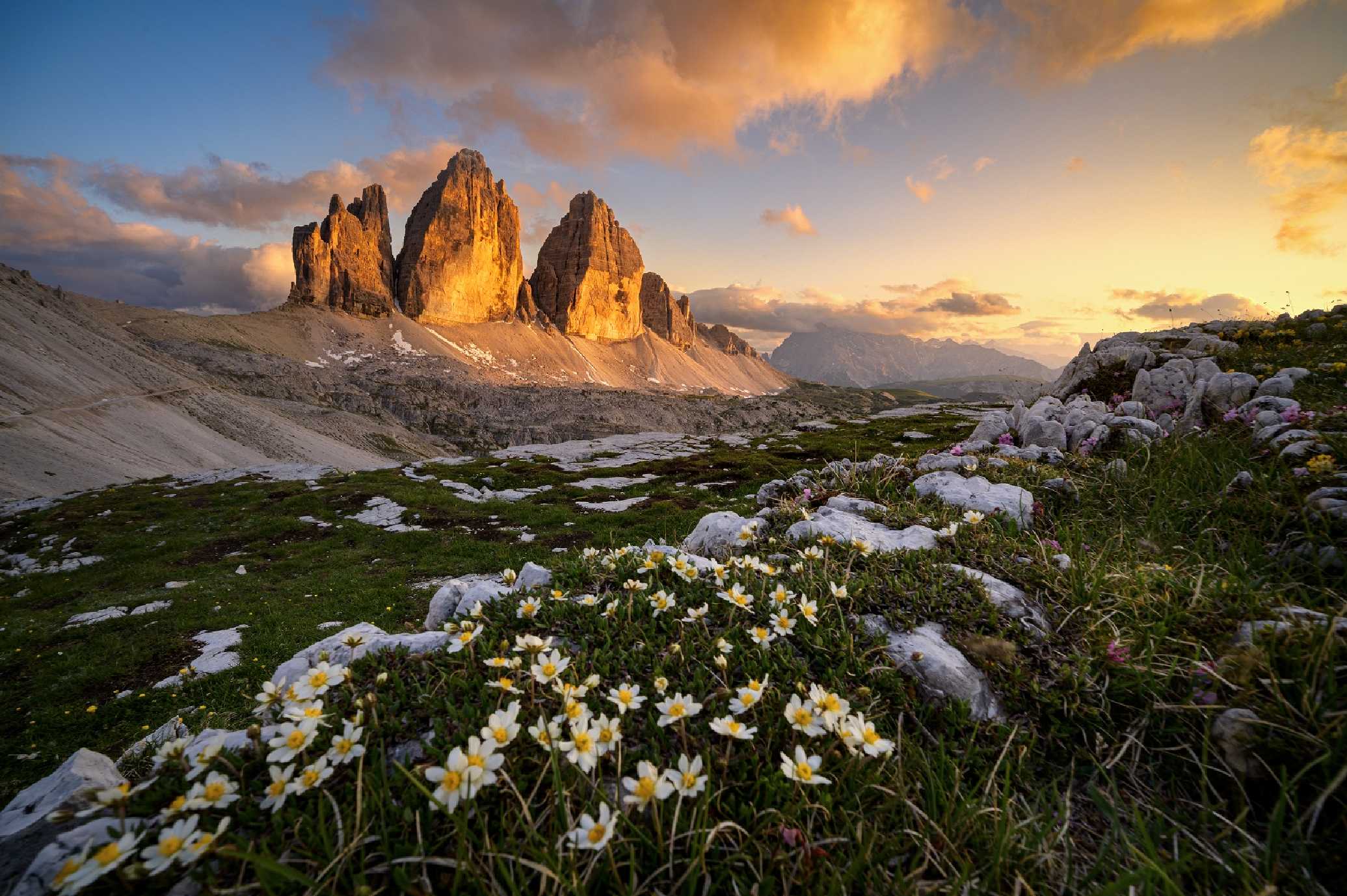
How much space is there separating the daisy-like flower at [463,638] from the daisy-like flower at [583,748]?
108 cm

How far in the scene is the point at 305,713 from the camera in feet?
7.75

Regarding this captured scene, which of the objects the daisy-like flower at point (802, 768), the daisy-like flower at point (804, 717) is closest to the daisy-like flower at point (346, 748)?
the daisy-like flower at point (802, 768)

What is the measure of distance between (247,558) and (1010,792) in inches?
1136

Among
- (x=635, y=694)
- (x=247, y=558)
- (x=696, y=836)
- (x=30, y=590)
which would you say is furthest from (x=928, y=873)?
(x=30, y=590)

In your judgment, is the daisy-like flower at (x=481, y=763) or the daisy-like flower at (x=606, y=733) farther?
the daisy-like flower at (x=606, y=733)

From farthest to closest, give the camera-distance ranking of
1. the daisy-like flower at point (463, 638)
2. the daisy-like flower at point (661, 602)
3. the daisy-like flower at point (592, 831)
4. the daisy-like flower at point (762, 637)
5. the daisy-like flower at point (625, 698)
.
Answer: the daisy-like flower at point (661, 602), the daisy-like flower at point (762, 637), the daisy-like flower at point (463, 638), the daisy-like flower at point (625, 698), the daisy-like flower at point (592, 831)

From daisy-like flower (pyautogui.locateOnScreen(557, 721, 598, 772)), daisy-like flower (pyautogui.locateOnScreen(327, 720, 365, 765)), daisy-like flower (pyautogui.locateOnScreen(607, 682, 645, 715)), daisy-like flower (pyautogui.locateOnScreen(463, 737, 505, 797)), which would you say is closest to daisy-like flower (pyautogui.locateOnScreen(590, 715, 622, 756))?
daisy-like flower (pyautogui.locateOnScreen(557, 721, 598, 772))

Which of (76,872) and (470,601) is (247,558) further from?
(76,872)

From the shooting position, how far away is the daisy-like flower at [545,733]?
229 cm

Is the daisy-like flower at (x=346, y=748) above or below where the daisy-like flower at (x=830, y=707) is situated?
below

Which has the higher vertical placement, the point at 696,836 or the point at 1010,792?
the point at 696,836

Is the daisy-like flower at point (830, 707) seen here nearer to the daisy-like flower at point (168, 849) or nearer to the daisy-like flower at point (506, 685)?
the daisy-like flower at point (506, 685)

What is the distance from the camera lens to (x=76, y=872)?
1.73 metres

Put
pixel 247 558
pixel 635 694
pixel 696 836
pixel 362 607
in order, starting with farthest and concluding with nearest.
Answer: pixel 247 558 < pixel 362 607 < pixel 635 694 < pixel 696 836
